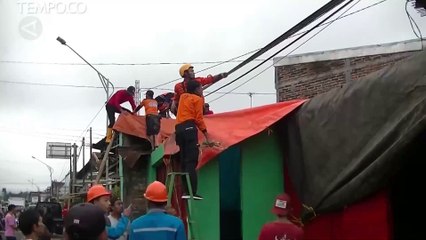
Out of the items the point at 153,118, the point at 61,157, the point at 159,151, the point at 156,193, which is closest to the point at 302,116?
the point at 156,193

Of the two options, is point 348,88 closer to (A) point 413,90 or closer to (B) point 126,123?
(A) point 413,90

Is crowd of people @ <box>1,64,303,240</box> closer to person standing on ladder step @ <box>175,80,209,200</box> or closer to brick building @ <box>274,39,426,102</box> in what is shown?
person standing on ladder step @ <box>175,80,209,200</box>

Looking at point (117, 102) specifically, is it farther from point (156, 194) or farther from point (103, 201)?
point (156, 194)

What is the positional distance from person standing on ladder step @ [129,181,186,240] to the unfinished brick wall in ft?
46.3

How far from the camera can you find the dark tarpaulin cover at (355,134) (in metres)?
5.10

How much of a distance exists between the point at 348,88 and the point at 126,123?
7842mm

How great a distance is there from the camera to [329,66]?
19859 millimetres

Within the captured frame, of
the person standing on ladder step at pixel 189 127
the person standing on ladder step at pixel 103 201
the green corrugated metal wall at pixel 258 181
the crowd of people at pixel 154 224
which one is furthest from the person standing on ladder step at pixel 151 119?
the crowd of people at pixel 154 224

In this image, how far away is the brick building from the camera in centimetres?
1869

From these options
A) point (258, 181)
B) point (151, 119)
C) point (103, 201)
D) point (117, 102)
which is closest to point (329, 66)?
point (117, 102)

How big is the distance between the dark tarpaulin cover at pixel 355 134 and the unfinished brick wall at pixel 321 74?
12043 millimetres

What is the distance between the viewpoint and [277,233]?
17.1ft

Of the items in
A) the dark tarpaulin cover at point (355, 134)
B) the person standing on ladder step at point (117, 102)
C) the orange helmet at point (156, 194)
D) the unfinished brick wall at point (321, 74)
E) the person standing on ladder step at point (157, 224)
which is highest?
the unfinished brick wall at point (321, 74)

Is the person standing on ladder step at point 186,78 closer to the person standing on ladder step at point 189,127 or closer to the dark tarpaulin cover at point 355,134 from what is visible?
the person standing on ladder step at point 189,127
